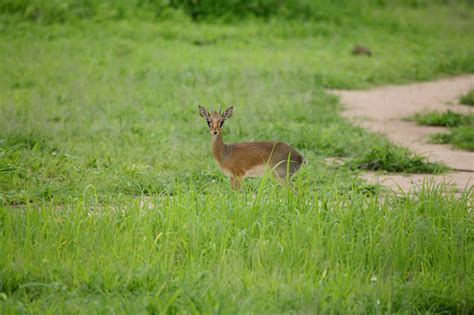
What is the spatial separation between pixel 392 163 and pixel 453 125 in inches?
88.3

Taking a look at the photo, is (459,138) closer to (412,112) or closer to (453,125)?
(453,125)

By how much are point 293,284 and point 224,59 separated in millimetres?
8075

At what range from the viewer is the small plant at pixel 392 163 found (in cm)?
709

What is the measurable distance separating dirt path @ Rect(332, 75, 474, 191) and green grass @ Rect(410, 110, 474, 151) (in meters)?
0.10

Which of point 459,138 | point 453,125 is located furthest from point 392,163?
point 453,125

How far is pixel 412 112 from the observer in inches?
388

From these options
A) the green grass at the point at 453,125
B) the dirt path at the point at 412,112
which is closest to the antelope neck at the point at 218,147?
the dirt path at the point at 412,112

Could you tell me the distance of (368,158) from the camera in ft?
23.7

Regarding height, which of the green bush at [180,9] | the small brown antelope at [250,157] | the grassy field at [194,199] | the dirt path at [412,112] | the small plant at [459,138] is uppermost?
the green bush at [180,9]

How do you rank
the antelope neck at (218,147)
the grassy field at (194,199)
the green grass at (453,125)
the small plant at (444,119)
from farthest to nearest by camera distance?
the small plant at (444,119) < the green grass at (453,125) < the antelope neck at (218,147) < the grassy field at (194,199)

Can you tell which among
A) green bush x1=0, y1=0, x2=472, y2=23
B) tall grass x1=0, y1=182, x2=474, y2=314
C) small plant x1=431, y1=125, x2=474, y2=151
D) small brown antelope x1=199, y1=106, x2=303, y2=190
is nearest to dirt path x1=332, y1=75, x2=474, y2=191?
small plant x1=431, y1=125, x2=474, y2=151

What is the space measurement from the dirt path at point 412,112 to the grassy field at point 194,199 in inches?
10.7

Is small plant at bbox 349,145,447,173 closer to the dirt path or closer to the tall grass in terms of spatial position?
the dirt path

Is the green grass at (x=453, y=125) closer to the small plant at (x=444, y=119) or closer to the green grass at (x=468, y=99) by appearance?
the small plant at (x=444, y=119)
